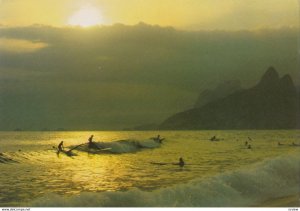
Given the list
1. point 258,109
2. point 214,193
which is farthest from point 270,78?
point 214,193

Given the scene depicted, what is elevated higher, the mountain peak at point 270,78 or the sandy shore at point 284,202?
the mountain peak at point 270,78

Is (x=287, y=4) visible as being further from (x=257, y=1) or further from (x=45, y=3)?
(x=45, y=3)

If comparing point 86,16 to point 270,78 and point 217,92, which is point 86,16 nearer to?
point 217,92

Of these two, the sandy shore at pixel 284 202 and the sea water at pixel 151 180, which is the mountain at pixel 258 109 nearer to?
the sea water at pixel 151 180

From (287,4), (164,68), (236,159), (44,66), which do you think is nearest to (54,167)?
(44,66)

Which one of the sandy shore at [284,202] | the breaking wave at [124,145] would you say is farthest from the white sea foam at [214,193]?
the breaking wave at [124,145]

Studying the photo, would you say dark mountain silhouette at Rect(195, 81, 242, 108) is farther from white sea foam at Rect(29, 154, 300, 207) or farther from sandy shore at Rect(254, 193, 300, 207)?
sandy shore at Rect(254, 193, 300, 207)
